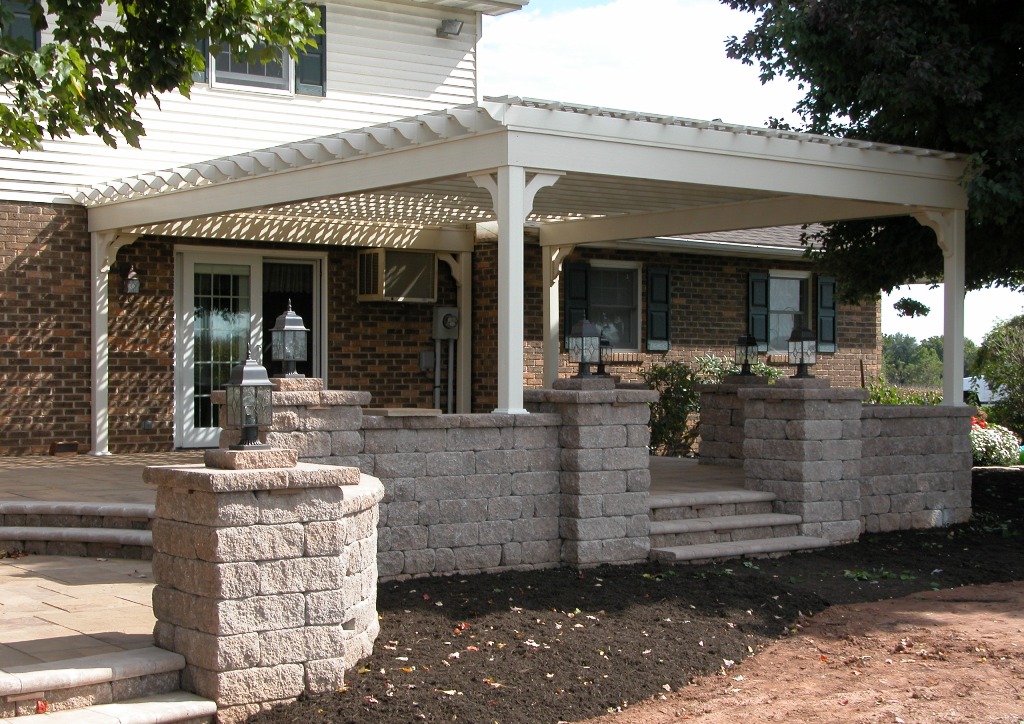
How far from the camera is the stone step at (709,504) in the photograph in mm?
9227

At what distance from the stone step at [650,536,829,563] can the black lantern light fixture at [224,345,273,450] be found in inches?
161

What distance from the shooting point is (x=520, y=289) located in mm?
8352

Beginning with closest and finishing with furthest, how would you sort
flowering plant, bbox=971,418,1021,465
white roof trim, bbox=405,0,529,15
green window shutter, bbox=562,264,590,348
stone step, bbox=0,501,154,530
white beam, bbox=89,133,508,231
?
stone step, bbox=0,501,154,530, white beam, bbox=89,133,508,231, white roof trim, bbox=405,0,529,15, green window shutter, bbox=562,264,590,348, flowering plant, bbox=971,418,1021,465

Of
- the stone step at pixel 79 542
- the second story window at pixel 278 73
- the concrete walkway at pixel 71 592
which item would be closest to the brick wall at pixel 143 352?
the concrete walkway at pixel 71 592

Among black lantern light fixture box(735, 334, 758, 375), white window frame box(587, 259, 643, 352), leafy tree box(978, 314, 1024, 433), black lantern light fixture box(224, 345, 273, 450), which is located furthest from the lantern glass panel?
leafy tree box(978, 314, 1024, 433)

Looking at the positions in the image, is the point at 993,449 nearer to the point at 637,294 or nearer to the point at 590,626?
the point at 637,294

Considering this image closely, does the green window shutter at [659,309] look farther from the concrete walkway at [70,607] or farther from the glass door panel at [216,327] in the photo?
the concrete walkway at [70,607]

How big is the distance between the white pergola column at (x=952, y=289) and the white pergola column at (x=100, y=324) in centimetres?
793

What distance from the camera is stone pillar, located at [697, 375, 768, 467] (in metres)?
12.0

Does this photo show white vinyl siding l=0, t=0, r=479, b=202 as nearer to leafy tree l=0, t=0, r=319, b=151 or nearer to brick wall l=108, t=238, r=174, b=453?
brick wall l=108, t=238, r=174, b=453

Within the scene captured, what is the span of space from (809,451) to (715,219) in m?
3.65

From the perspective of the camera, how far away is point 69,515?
8664 millimetres

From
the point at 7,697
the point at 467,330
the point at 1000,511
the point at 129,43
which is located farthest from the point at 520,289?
the point at 467,330

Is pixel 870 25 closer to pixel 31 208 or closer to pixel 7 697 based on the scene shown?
pixel 31 208
